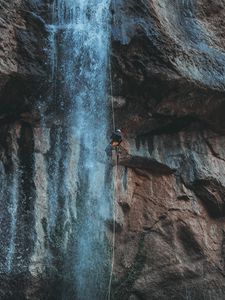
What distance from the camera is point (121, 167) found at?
31.2 ft

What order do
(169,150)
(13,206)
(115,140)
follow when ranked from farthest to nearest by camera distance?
1. (169,150)
2. (115,140)
3. (13,206)

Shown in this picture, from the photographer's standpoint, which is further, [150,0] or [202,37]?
[202,37]

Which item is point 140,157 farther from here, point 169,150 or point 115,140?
point 115,140

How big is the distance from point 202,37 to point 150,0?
1191mm

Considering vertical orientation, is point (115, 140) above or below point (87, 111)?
below

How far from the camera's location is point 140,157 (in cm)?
951

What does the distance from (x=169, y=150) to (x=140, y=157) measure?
0.59 metres

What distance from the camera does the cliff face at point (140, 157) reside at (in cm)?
834

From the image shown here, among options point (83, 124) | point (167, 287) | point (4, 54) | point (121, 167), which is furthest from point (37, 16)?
point (167, 287)

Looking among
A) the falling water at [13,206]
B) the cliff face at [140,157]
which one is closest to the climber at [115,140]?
the cliff face at [140,157]

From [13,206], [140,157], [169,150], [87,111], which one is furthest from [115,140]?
[13,206]

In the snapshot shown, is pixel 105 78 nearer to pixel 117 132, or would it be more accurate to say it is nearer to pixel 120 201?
pixel 117 132

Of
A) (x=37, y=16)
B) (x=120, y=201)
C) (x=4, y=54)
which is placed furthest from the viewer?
(x=120, y=201)

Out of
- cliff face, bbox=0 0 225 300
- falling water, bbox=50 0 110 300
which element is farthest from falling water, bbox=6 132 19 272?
falling water, bbox=50 0 110 300
